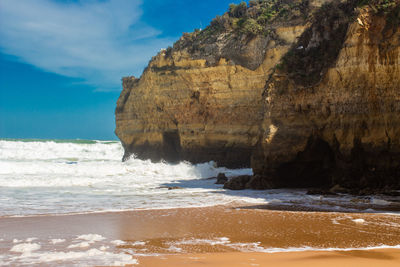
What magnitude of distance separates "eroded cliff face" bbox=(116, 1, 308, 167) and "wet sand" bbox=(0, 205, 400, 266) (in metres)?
11.6

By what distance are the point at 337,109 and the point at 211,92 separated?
11.8m

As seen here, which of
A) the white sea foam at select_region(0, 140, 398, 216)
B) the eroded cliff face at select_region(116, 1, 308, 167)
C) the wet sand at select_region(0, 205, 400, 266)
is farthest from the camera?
the eroded cliff face at select_region(116, 1, 308, 167)

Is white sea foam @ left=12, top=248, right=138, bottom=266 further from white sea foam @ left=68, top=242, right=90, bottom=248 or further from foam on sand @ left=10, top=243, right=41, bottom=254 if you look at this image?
white sea foam @ left=68, top=242, right=90, bottom=248

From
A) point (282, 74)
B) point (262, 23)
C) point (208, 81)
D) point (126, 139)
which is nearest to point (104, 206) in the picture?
point (282, 74)

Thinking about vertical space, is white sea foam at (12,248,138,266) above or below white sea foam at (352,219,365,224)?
above

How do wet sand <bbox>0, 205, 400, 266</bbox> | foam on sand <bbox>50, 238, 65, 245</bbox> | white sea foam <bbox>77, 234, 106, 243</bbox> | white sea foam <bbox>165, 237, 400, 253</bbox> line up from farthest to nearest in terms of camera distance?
white sea foam <bbox>77, 234, 106, 243</bbox> < foam on sand <bbox>50, 238, 65, 245</bbox> < white sea foam <bbox>165, 237, 400, 253</bbox> < wet sand <bbox>0, 205, 400, 266</bbox>

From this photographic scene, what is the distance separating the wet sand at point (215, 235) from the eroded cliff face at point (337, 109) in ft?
10.4

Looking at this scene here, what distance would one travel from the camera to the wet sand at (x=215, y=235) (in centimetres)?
466

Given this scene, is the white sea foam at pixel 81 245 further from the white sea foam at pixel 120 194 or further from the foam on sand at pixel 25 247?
the white sea foam at pixel 120 194

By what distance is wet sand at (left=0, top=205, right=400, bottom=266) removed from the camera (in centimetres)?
466

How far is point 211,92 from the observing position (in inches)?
865

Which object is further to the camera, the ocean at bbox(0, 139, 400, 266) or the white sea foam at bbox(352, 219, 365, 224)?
the white sea foam at bbox(352, 219, 365, 224)

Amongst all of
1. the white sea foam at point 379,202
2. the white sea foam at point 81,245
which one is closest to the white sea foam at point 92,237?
the white sea foam at point 81,245

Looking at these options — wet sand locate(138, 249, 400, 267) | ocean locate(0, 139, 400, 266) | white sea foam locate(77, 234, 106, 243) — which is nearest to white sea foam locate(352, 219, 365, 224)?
ocean locate(0, 139, 400, 266)
